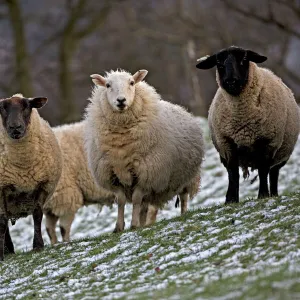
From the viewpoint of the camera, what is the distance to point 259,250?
795cm

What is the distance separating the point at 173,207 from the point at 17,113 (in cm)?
710

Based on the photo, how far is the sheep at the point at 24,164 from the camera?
11.1m

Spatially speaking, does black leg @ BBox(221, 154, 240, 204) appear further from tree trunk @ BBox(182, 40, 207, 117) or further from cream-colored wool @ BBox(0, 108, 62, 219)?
tree trunk @ BBox(182, 40, 207, 117)

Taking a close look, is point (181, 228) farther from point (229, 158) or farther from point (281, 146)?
point (281, 146)

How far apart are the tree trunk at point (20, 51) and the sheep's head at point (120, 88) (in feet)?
53.8

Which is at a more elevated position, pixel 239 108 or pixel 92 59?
pixel 92 59

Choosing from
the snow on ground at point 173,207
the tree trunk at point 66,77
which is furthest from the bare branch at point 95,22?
the snow on ground at point 173,207

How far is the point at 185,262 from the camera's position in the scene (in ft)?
27.2

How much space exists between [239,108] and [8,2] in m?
18.8

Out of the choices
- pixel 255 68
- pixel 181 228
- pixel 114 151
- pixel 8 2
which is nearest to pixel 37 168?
pixel 114 151

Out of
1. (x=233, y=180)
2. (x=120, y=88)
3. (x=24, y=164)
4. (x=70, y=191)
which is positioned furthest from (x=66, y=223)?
(x=233, y=180)

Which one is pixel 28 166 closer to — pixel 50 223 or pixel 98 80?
pixel 98 80

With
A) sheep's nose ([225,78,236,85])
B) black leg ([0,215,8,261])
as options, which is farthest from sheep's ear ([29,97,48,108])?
sheep's nose ([225,78,236,85])

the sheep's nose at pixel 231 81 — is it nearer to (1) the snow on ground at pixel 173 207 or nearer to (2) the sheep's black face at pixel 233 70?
(2) the sheep's black face at pixel 233 70
